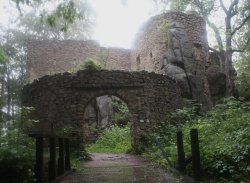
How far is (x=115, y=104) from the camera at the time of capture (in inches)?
794

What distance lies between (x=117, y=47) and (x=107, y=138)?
9005 millimetres

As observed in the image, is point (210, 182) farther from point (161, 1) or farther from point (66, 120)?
point (161, 1)

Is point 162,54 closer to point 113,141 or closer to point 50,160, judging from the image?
point 113,141

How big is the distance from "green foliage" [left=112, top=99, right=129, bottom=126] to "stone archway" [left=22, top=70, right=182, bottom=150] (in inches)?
214

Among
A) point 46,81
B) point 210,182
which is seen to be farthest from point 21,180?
point 46,81

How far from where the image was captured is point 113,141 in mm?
16188

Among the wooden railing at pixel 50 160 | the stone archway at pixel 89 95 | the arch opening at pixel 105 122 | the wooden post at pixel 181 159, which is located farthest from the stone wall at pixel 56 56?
the wooden post at pixel 181 159

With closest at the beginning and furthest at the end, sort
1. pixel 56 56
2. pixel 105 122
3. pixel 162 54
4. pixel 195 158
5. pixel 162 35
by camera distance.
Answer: pixel 195 158 < pixel 162 54 < pixel 105 122 < pixel 162 35 < pixel 56 56

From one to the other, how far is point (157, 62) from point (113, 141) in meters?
5.98

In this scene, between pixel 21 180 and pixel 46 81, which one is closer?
pixel 21 180

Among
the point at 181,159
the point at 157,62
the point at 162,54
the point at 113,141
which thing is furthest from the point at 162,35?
the point at 181,159

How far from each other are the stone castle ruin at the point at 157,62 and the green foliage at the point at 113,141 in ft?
6.54

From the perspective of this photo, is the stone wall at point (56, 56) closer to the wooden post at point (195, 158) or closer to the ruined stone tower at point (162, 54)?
the ruined stone tower at point (162, 54)

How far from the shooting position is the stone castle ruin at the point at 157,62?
45.2 ft
